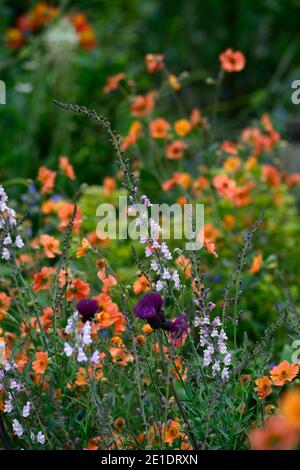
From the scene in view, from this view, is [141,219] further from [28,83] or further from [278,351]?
[28,83]

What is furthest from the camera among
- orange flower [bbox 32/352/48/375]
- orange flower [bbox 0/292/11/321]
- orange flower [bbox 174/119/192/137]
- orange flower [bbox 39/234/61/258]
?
orange flower [bbox 174/119/192/137]

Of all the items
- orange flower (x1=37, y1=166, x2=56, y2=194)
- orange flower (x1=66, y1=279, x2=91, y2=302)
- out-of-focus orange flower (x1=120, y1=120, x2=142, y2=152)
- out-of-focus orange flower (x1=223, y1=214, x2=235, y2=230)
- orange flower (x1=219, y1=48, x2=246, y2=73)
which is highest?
orange flower (x1=219, y1=48, x2=246, y2=73)

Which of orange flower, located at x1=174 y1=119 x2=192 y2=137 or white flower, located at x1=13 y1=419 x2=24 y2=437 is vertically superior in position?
orange flower, located at x1=174 y1=119 x2=192 y2=137

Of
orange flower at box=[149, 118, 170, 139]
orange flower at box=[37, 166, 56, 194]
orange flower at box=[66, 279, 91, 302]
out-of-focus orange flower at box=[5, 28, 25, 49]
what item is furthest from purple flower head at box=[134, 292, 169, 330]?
out-of-focus orange flower at box=[5, 28, 25, 49]

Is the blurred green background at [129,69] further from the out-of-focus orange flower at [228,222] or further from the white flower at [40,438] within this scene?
the white flower at [40,438]

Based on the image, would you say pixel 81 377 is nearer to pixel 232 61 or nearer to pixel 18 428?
pixel 18 428

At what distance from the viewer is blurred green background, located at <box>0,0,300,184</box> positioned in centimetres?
435

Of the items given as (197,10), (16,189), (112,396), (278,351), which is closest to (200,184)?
(278,351)

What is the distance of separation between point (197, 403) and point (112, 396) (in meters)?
0.21

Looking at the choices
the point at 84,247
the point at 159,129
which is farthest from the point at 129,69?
the point at 84,247

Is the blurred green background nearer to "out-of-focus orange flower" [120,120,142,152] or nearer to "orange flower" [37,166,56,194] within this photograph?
"out-of-focus orange flower" [120,120,142,152]

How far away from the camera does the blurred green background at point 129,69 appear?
435cm

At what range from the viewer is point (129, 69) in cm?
506

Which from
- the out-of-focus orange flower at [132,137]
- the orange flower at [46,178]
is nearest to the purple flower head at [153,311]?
the orange flower at [46,178]
